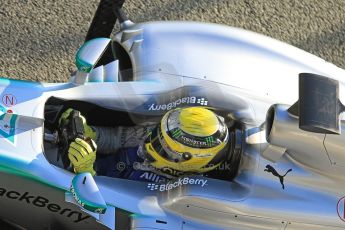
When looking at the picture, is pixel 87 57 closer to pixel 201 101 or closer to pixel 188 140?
pixel 201 101

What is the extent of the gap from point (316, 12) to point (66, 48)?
1.80 metres

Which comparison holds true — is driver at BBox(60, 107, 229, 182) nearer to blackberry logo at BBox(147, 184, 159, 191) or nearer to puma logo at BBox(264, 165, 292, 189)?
blackberry logo at BBox(147, 184, 159, 191)

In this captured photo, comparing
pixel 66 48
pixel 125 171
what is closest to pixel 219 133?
pixel 125 171

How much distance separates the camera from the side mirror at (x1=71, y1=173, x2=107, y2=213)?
2.86 m

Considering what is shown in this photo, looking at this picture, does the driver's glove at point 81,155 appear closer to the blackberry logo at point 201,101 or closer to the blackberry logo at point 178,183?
the blackberry logo at point 178,183

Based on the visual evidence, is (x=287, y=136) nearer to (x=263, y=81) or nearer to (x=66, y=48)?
(x=263, y=81)

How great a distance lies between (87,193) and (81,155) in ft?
0.79

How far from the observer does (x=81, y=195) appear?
9.41 ft

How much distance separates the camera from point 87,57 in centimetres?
327

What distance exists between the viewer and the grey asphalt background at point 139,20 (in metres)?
4.29

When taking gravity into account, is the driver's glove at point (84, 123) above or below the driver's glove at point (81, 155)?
above

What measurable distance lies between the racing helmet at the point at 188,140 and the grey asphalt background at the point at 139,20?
1.47 metres

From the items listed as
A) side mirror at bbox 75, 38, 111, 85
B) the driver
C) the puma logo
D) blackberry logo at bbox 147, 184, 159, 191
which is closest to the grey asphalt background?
side mirror at bbox 75, 38, 111, 85

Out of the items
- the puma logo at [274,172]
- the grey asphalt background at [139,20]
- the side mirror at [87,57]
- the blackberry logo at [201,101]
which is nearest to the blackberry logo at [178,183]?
the puma logo at [274,172]
